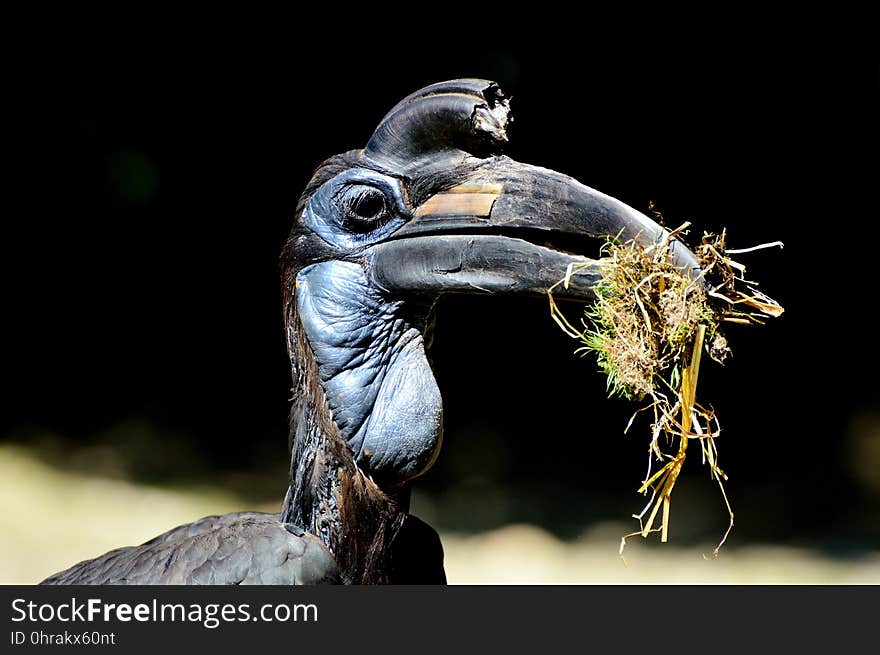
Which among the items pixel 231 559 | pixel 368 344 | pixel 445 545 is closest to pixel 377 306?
pixel 368 344

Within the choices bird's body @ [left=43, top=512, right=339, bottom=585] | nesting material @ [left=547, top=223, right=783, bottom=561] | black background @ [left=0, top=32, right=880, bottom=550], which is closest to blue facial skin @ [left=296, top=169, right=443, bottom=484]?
bird's body @ [left=43, top=512, right=339, bottom=585]

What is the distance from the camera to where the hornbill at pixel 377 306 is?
6.78 ft

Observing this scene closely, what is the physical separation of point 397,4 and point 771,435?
8.21 feet

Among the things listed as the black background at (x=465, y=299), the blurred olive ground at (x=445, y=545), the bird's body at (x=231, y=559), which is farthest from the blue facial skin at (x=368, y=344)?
the black background at (x=465, y=299)

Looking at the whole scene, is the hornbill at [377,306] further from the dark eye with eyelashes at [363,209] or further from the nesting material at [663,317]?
the nesting material at [663,317]

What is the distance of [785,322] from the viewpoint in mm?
4566

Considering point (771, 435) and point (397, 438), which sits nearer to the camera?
point (397, 438)

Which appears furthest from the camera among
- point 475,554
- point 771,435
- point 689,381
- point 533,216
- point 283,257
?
point 771,435

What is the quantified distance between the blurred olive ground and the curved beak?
83.6 inches

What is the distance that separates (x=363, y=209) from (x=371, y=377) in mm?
369

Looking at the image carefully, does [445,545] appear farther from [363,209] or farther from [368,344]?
[363,209]

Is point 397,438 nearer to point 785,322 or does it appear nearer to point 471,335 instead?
point 471,335

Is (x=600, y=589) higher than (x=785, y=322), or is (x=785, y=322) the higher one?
(x=785, y=322)

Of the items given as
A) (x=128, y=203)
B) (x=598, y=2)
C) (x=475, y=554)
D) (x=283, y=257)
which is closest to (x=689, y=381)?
(x=283, y=257)
